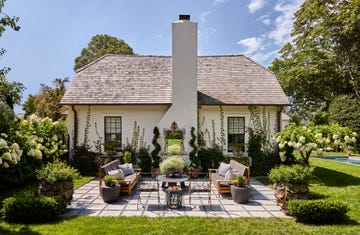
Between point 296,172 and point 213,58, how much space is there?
11.0 m

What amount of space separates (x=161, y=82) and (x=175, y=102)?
88.5 inches

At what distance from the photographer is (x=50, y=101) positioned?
2602 cm

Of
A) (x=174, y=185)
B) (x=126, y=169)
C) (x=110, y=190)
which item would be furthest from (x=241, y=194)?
(x=126, y=169)

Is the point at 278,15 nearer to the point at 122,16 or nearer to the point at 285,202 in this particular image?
the point at 122,16

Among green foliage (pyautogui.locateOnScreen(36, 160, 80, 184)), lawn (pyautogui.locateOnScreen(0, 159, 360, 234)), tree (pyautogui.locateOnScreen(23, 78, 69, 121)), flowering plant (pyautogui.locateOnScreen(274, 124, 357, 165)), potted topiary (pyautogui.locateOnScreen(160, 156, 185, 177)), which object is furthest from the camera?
tree (pyautogui.locateOnScreen(23, 78, 69, 121))

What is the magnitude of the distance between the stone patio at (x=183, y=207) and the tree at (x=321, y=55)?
14994mm

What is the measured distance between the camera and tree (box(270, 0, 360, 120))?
57.7ft

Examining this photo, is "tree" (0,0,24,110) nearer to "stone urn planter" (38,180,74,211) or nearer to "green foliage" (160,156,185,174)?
"stone urn planter" (38,180,74,211)

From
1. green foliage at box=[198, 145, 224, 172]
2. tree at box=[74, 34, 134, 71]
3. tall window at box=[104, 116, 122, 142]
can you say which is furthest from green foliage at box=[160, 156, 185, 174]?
tree at box=[74, 34, 134, 71]

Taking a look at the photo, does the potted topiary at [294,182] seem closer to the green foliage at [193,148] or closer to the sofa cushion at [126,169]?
the green foliage at [193,148]

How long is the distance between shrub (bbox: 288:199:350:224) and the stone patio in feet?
2.54

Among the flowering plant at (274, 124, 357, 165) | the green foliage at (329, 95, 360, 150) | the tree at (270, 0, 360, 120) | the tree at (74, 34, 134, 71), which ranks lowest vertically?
the flowering plant at (274, 124, 357, 165)

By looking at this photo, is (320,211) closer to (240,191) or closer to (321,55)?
(240,191)

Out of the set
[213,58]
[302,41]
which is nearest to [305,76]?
[302,41]
